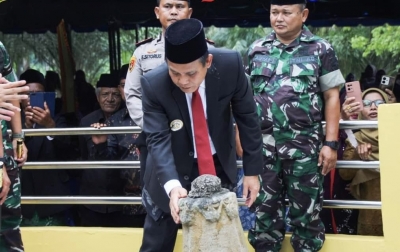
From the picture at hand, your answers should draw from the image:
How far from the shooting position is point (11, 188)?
5.07 meters

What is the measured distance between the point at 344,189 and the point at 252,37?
1505 cm

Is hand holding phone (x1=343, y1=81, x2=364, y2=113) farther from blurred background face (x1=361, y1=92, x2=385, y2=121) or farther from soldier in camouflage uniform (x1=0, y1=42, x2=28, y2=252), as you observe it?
soldier in camouflage uniform (x1=0, y1=42, x2=28, y2=252)

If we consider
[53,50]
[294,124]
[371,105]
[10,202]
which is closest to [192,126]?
[294,124]

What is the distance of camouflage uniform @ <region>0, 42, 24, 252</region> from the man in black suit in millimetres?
929

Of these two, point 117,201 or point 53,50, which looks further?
point 53,50

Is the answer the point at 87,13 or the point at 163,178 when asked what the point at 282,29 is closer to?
the point at 163,178

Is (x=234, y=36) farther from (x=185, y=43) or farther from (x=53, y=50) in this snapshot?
(x=185, y=43)

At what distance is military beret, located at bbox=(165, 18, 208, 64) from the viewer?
4121 millimetres

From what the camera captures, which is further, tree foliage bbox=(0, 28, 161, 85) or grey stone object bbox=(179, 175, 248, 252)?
tree foliage bbox=(0, 28, 161, 85)

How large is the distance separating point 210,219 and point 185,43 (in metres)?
0.96

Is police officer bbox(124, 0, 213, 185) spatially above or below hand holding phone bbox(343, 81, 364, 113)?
above

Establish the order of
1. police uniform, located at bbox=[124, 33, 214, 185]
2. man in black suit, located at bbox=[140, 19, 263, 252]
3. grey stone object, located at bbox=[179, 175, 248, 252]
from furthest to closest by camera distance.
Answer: police uniform, located at bbox=[124, 33, 214, 185]
man in black suit, located at bbox=[140, 19, 263, 252]
grey stone object, located at bbox=[179, 175, 248, 252]

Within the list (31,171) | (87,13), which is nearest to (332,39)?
(87,13)

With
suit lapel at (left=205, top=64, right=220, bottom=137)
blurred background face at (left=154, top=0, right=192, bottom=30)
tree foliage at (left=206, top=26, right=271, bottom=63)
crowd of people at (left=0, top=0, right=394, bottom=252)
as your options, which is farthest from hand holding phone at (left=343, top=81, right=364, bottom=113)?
tree foliage at (left=206, top=26, right=271, bottom=63)
